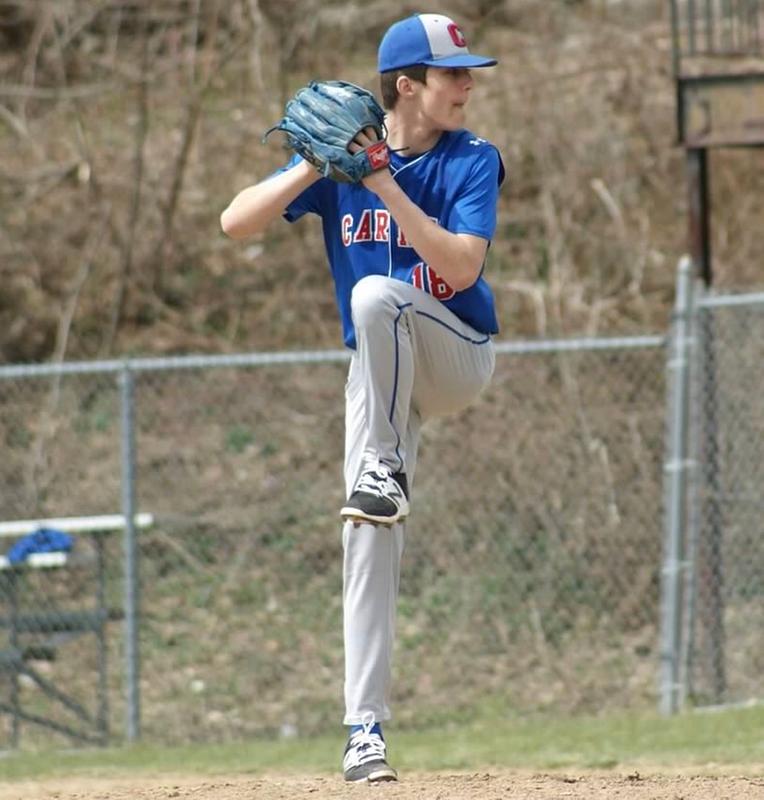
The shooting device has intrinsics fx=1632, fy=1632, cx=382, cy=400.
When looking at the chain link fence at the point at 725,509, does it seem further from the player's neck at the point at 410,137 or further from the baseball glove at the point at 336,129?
the baseball glove at the point at 336,129

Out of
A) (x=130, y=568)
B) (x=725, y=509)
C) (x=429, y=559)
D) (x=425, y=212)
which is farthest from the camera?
(x=429, y=559)

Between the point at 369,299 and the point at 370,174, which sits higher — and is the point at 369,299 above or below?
below

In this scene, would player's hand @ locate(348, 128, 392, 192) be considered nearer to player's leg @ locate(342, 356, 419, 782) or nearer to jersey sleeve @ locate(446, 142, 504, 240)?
jersey sleeve @ locate(446, 142, 504, 240)

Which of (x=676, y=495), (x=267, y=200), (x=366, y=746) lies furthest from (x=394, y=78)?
(x=676, y=495)

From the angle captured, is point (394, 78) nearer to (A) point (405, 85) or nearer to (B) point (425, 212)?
(A) point (405, 85)

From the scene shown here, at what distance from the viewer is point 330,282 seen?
14.4m

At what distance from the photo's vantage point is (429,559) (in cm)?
1045

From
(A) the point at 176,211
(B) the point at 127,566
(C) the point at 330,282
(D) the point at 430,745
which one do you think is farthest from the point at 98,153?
(D) the point at 430,745

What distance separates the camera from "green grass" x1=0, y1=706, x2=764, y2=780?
7.27m

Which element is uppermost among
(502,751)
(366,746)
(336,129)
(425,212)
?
(336,129)

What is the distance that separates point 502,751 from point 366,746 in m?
3.23

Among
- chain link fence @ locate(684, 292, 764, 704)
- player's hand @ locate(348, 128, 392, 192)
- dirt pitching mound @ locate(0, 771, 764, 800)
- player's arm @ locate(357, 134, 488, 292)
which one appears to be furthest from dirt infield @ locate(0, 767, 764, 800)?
chain link fence @ locate(684, 292, 764, 704)

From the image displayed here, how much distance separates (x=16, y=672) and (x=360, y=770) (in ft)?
16.6

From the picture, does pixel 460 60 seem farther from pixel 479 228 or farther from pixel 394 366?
pixel 394 366
